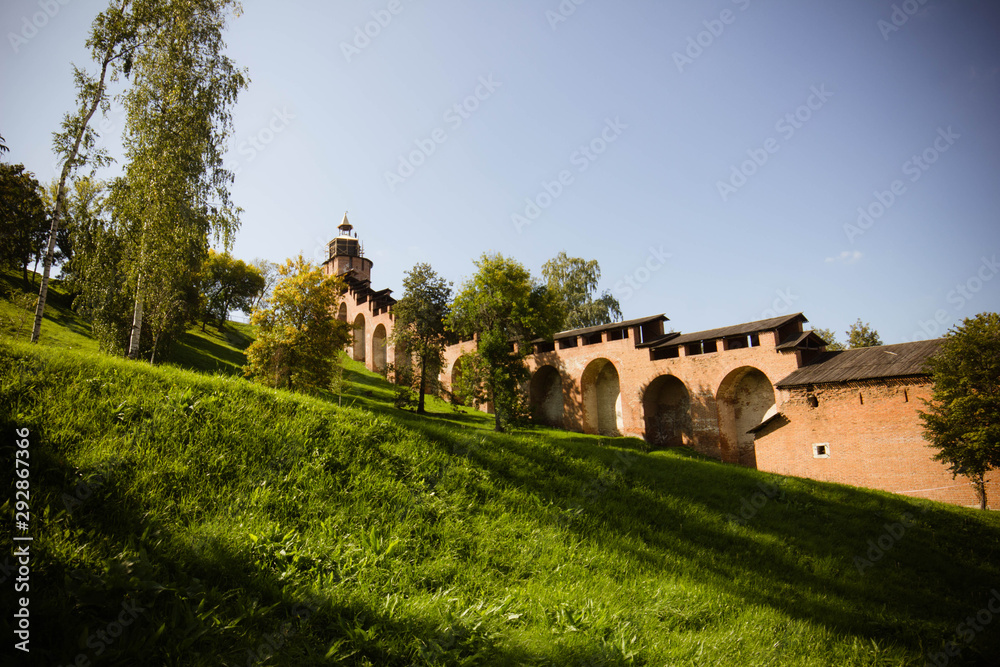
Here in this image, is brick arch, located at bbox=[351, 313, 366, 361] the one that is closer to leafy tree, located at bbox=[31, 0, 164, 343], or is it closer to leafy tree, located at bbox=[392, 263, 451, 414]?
leafy tree, located at bbox=[392, 263, 451, 414]

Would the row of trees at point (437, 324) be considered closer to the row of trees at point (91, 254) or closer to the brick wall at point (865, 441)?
the row of trees at point (91, 254)

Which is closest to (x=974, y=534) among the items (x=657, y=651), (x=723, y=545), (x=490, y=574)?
(x=723, y=545)

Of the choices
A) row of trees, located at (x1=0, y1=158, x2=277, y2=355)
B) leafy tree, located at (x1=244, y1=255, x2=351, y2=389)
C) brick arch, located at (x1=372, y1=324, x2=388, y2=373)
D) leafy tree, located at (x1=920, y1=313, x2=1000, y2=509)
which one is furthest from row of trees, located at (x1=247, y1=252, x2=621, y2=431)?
leafy tree, located at (x1=920, y1=313, x2=1000, y2=509)

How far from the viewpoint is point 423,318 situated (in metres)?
30.0

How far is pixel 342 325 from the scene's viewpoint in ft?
69.8

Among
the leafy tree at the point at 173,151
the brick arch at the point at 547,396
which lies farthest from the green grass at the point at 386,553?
the brick arch at the point at 547,396

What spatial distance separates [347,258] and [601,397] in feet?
123

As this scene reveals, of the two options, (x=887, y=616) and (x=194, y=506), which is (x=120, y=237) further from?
(x=887, y=616)

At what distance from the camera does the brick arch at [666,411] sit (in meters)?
26.0

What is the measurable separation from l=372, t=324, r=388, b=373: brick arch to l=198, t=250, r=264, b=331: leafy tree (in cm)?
1272

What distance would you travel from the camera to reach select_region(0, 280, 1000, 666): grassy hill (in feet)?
9.68

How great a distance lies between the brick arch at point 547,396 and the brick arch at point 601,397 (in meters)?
2.39

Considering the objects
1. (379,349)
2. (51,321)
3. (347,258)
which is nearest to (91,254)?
(51,321)

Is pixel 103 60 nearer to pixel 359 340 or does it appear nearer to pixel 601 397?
pixel 601 397
